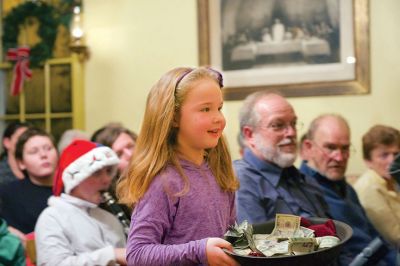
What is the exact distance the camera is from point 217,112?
1.46 metres

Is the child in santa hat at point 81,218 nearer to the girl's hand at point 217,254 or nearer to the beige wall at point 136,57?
the girl's hand at point 217,254

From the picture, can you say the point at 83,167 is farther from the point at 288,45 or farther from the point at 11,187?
the point at 288,45

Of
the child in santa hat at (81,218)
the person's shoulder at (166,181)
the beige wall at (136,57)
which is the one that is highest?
the beige wall at (136,57)

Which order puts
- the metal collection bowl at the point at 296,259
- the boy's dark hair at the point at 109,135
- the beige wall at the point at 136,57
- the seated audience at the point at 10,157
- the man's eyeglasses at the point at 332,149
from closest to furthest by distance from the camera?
1. the metal collection bowl at the point at 296,259
2. the man's eyeglasses at the point at 332,149
3. the boy's dark hair at the point at 109,135
4. the seated audience at the point at 10,157
5. the beige wall at the point at 136,57

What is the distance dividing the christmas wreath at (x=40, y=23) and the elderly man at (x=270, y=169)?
7.45 feet

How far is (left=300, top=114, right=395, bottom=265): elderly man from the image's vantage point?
265 cm

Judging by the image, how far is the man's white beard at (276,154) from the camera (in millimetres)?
2340

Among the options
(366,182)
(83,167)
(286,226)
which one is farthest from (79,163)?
(366,182)

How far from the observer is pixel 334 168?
2797 millimetres

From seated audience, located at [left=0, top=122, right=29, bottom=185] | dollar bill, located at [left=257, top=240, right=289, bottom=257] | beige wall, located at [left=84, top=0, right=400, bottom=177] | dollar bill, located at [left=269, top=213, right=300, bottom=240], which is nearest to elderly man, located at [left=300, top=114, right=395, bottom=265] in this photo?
beige wall, located at [left=84, top=0, right=400, bottom=177]

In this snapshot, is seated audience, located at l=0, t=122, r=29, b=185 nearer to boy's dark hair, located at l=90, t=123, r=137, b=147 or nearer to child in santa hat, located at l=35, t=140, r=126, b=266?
boy's dark hair, located at l=90, t=123, r=137, b=147

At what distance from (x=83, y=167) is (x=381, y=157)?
162 centimetres

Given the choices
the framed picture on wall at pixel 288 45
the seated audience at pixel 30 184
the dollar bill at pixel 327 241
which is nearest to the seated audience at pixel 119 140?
the seated audience at pixel 30 184

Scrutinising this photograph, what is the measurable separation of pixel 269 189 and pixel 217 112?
86 cm
